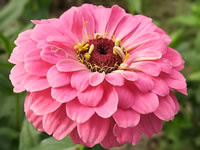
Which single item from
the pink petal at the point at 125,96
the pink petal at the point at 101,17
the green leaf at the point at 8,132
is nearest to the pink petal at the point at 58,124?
the pink petal at the point at 125,96

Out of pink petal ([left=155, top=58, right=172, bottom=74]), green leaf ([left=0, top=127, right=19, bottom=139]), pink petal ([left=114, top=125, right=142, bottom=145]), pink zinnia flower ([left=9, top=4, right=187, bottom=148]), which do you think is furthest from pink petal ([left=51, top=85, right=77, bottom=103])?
green leaf ([left=0, top=127, right=19, bottom=139])

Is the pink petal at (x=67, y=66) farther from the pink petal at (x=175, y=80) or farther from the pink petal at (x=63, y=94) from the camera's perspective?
the pink petal at (x=175, y=80)

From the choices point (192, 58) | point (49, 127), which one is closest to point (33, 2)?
point (192, 58)

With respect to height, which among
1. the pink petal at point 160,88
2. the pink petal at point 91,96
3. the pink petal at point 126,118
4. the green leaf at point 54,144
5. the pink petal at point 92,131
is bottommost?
the green leaf at point 54,144

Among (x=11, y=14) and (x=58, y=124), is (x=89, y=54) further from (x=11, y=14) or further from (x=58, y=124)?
(x=11, y=14)

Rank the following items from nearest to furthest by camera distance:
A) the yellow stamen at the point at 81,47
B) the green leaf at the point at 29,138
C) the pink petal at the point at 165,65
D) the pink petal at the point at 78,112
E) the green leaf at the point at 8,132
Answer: the pink petal at the point at 78,112, the pink petal at the point at 165,65, the yellow stamen at the point at 81,47, the green leaf at the point at 29,138, the green leaf at the point at 8,132

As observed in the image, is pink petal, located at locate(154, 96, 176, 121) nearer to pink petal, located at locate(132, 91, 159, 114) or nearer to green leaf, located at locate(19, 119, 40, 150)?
pink petal, located at locate(132, 91, 159, 114)

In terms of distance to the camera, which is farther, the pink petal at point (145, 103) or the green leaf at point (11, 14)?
the green leaf at point (11, 14)
